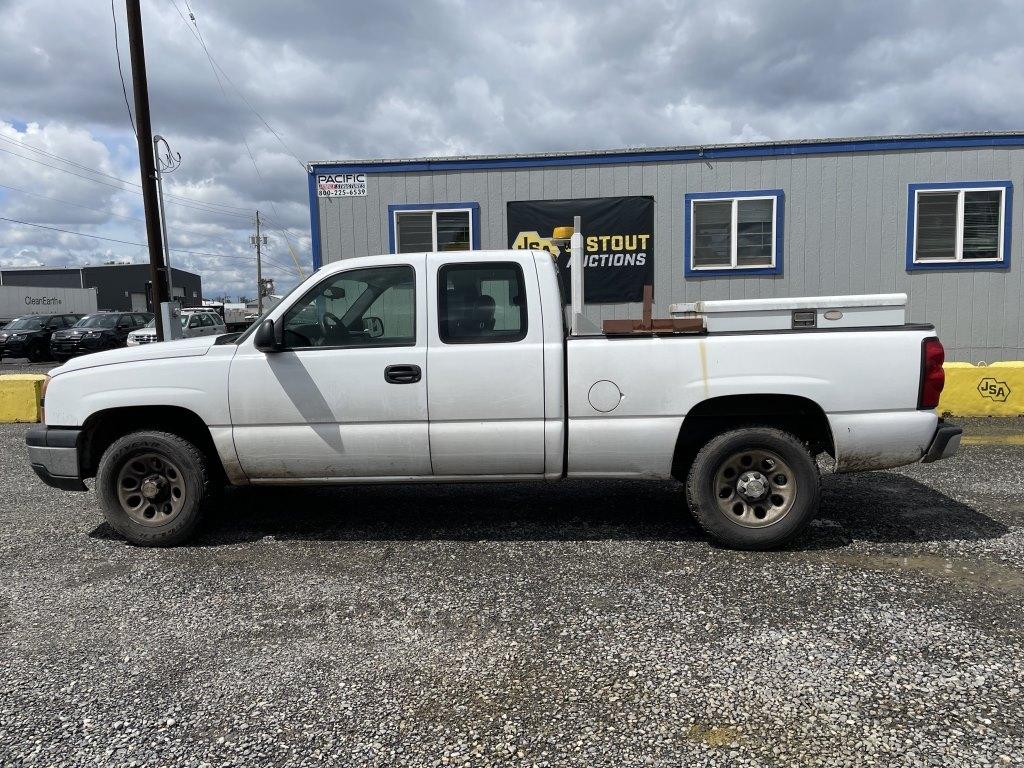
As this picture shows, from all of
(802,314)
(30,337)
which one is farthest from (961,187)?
(30,337)

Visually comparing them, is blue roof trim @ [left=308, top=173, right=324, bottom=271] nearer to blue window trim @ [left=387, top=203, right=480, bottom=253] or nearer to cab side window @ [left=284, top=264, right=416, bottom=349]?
blue window trim @ [left=387, top=203, right=480, bottom=253]

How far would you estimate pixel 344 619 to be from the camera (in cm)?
356

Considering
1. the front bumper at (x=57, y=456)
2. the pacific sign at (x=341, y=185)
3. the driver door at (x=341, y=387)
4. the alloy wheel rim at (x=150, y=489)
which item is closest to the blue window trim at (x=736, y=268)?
the pacific sign at (x=341, y=185)

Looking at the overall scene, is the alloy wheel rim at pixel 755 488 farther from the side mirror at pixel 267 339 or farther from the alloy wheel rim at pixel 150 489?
the alloy wheel rim at pixel 150 489

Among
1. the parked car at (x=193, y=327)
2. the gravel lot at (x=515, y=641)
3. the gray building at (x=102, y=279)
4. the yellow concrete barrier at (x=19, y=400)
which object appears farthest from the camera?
the gray building at (x=102, y=279)

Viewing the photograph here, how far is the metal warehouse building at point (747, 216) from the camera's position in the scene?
10.5m

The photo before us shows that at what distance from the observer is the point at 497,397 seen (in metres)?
4.37

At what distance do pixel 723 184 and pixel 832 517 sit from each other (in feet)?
22.7

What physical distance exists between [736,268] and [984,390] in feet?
12.2

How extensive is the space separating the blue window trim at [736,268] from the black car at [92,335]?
1849 centimetres

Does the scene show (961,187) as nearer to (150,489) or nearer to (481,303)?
(481,303)

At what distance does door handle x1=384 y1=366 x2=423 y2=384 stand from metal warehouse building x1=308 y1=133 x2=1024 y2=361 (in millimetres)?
6957

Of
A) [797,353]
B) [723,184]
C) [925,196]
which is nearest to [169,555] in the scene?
[797,353]

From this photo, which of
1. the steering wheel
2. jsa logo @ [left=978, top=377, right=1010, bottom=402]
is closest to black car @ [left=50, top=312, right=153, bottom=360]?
the steering wheel
